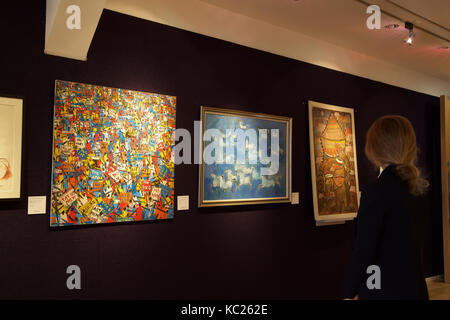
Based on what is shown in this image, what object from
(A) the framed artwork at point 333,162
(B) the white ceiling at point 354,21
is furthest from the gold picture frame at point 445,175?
(A) the framed artwork at point 333,162

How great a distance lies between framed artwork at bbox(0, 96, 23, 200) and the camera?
238cm

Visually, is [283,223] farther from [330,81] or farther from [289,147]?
[330,81]

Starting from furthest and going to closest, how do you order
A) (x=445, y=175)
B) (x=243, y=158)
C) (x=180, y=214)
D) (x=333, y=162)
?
1. (x=445, y=175)
2. (x=333, y=162)
3. (x=243, y=158)
4. (x=180, y=214)

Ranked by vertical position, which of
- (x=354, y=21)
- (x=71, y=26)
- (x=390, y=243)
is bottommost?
(x=390, y=243)

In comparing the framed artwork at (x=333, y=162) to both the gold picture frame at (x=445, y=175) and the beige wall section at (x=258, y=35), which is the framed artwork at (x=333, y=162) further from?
the gold picture frame at (x=445, y=175)

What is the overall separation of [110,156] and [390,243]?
1960mm

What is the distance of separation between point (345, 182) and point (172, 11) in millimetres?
2707

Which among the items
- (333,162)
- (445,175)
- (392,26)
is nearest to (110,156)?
(333,162)

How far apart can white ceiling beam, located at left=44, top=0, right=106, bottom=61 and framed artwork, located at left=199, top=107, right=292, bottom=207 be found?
1.13m

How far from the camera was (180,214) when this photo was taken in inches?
123

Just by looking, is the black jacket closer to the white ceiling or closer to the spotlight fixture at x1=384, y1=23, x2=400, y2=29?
the white ceiling

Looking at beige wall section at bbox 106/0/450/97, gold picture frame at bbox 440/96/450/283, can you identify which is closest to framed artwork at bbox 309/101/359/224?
beige wall section at bbox 106/0/450/97

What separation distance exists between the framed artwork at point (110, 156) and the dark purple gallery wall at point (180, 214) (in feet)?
0.30

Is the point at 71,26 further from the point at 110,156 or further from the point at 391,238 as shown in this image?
the point at 391,238
